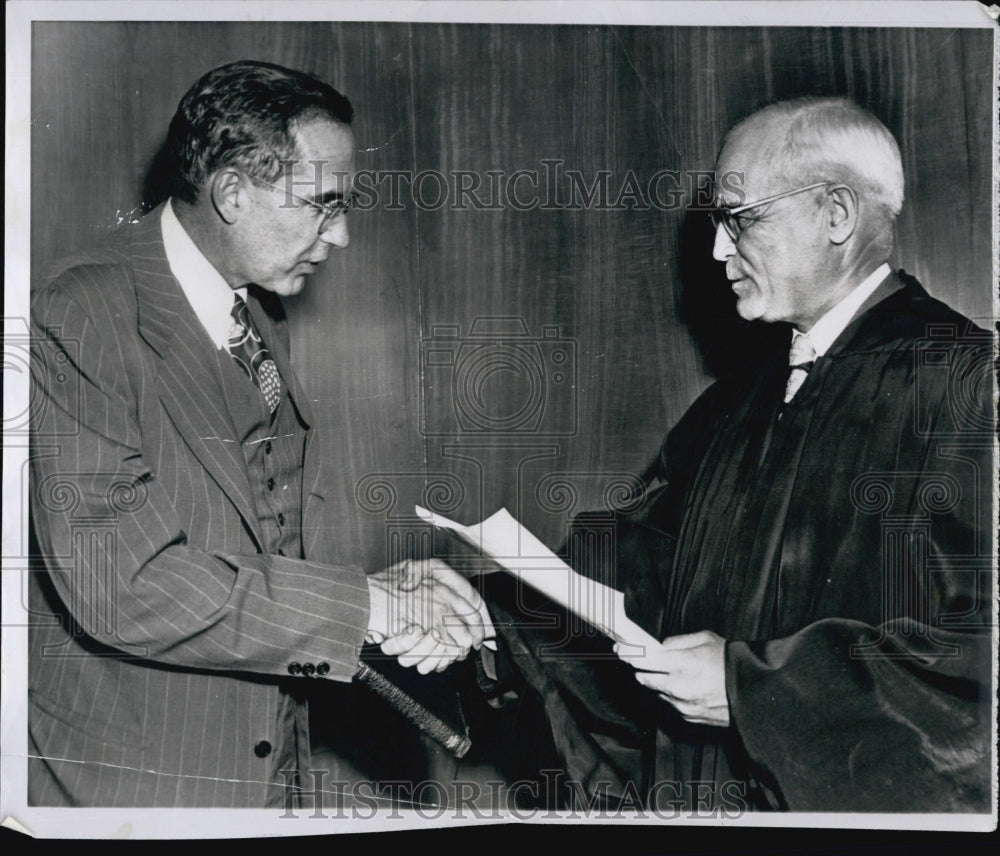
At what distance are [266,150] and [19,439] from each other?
123 cm

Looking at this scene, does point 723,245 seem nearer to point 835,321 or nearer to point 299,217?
point 835,321

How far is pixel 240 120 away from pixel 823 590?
2.37 m

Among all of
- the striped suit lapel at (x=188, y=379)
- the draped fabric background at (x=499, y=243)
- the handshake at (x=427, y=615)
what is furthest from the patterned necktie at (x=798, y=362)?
the striped suit lapel at (x=188, y=379)

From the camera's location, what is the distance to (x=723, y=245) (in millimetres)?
3410

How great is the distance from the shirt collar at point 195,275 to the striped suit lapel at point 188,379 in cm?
2

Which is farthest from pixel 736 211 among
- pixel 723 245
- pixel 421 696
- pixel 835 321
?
pixel 421 696

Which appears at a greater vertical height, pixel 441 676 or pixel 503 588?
pixel 503 588

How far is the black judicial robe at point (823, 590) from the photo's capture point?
3.34m

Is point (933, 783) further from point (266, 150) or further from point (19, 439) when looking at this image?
point (19, 439)

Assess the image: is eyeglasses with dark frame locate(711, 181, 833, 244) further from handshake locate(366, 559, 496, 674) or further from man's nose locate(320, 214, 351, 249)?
handshake locate(366, 559, 496, 674)

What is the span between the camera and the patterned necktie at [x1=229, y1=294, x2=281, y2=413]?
3350mm

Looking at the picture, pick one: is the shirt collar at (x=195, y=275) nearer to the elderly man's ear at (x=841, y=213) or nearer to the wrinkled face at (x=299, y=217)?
the wrinkled face at (x=299, y=217)

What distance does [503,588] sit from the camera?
3.41m

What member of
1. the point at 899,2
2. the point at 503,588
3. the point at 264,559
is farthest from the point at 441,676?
the point at 899,2
